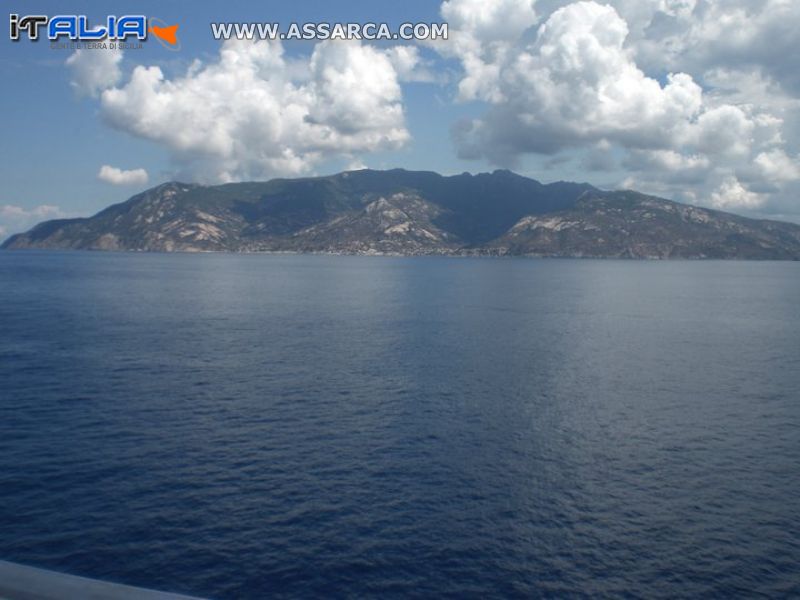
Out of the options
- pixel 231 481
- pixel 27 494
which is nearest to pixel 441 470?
pixel 231 481

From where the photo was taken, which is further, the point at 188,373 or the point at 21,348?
the point at 21,348

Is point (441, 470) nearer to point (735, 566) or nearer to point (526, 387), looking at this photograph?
point (735, 566)

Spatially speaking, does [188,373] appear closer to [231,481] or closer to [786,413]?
[231,481]

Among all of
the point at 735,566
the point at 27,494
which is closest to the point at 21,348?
the point at 27,494

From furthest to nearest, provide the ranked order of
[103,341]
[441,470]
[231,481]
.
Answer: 1. [103,341]
2. [441,470]
3. [231,481]

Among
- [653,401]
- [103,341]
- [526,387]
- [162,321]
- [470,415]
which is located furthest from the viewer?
[162,321]

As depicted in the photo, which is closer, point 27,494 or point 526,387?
point 27,494
